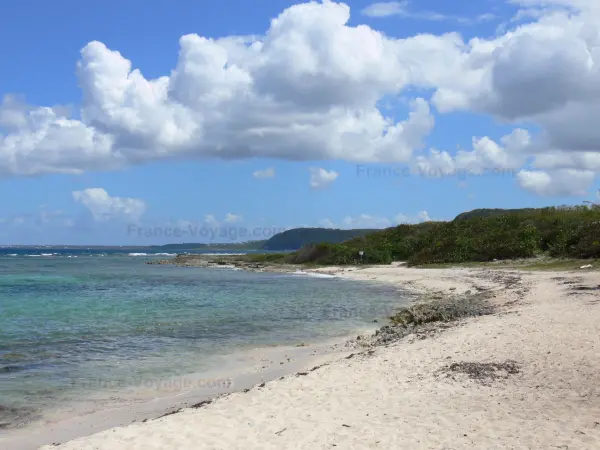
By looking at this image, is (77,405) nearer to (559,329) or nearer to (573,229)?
(559,329)

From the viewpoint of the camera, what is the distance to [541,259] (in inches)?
1976

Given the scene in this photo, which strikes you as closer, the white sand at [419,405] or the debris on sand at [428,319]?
the white sand at [419,405]

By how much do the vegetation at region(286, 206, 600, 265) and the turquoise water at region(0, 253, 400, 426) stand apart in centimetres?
2017

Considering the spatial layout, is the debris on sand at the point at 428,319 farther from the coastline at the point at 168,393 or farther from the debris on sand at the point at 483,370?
the debris on sand at the point at 483,370

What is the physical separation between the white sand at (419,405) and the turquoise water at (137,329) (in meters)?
4.65

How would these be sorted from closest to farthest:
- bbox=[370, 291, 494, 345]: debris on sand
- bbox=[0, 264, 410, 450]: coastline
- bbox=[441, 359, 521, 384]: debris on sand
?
bbox=[0, 264, 410, 450]: coastline, bbox=[441, 359, 521, 384]: debris on sand, bbox=[370, 291, 494, 345]: debris on sand

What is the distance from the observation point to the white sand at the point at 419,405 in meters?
8.83

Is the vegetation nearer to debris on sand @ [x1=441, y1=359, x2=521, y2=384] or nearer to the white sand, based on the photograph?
the white sand

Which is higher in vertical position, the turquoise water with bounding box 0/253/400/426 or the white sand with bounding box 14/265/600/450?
the white sand with bounding box 14/265/600/450

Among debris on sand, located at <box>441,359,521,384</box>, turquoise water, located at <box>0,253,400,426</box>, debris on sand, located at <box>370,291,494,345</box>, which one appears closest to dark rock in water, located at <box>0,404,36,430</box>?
turquoise water, located at <box>0,253,400,426</box>

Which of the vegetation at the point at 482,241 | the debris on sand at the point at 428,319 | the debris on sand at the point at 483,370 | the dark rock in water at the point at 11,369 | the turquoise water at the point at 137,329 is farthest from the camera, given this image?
the vegetation at the point at 482,241

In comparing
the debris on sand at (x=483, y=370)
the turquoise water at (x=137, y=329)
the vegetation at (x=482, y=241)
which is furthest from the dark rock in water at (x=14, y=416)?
the vegetation at (x=482, y=241)

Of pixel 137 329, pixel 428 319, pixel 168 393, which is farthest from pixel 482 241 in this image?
pixel 168 393

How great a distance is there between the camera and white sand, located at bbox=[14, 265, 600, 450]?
8.83 meters
